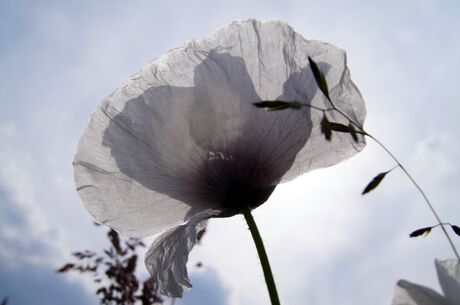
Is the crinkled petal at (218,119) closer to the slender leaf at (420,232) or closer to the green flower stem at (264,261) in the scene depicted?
the green flower stem at (264,261)

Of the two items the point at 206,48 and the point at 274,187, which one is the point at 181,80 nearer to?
the point at 206,48

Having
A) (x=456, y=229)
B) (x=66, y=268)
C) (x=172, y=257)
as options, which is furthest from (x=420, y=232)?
(x=66, y=268)

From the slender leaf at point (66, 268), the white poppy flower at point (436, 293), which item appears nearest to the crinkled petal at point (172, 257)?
the white poppy flower at point (436, 293)

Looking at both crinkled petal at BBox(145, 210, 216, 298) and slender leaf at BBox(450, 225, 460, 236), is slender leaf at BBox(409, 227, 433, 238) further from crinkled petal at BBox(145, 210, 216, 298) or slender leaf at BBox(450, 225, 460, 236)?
crinkled petal at BBox(145, 210, 216, 298)

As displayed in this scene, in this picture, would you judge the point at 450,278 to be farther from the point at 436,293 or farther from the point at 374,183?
the point at 374,183

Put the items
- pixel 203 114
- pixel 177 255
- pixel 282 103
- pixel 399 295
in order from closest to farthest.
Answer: pixel 282 103 < pixel 399 295 < pixel 203 114 < pixel 177 255

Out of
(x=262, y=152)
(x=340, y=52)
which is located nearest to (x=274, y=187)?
(x=262, y=152)

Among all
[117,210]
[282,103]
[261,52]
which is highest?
[261,52]
